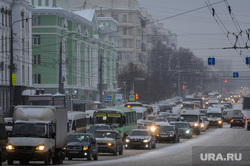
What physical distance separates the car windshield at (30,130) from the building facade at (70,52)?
163 feet

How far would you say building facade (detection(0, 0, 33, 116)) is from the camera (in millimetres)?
76438

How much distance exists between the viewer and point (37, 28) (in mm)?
95438

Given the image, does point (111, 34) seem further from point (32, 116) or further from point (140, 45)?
point (32, 116)

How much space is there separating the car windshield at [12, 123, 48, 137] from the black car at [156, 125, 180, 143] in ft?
82.4

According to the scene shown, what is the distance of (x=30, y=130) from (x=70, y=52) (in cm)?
7453

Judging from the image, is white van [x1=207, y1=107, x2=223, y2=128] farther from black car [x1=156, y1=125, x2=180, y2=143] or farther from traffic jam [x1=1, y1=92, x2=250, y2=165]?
black car [x1=156, y1=125, x2=180, y2=143]

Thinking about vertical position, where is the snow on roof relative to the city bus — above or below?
above

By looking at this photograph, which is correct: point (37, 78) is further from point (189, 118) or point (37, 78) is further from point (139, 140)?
point (139, 140)

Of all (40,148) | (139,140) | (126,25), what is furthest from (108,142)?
(126,25)

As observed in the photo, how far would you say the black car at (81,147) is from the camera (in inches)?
1334

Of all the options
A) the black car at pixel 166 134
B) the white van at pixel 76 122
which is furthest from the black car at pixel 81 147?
the black car at pixel 166 134

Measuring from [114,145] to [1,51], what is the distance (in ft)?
131

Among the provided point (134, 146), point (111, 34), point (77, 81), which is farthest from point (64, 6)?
point (134, 146)

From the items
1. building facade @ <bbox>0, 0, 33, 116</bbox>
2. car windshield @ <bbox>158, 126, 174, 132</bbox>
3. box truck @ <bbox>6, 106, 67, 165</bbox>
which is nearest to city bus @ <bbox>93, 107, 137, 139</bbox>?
car windshield @ <bbox>158, 126, 174, 132</bbox>
